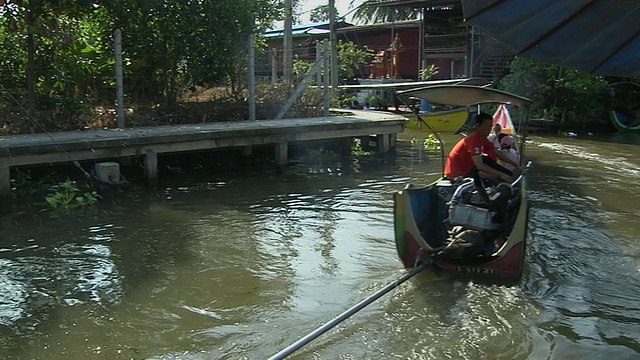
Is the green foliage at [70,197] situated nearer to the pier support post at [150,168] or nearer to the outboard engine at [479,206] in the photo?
the pier support post at [150,168]

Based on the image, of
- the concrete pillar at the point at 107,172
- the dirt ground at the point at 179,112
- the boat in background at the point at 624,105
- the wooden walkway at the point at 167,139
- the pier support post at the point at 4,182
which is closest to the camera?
the pier support post at the point at 4,182

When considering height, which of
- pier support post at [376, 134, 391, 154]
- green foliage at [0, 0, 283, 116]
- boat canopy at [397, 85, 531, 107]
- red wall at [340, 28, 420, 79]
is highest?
red wall at [340, 28, 420, 79]

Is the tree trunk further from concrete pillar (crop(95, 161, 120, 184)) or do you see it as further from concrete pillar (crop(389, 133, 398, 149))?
concrete pillar (crop(389, 133, 398, 149))

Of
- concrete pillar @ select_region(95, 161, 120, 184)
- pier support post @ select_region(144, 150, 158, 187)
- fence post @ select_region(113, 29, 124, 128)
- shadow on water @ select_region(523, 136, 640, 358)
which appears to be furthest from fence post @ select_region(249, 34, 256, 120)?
shadow on water @ select_region(523, 136, 640, 358)

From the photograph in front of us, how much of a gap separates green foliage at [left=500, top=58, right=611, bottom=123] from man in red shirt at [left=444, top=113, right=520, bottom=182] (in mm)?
13718

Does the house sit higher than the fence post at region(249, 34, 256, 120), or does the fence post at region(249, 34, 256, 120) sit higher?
the house

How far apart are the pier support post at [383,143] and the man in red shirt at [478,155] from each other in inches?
307

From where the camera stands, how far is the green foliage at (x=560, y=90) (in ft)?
65.1

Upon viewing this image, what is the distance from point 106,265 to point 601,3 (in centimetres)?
587

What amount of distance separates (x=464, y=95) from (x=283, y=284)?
309 centimetres

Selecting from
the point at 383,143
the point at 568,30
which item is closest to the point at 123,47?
Answer: the point at 383,143

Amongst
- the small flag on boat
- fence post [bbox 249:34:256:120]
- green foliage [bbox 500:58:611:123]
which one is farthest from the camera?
green foliage [bbox 500:58:611:123]

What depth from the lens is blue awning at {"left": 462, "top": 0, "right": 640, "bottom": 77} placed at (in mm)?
3746

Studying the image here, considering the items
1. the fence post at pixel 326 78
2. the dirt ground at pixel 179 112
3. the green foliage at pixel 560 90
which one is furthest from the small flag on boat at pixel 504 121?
the green foliage at pixel 560 90
